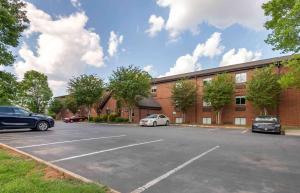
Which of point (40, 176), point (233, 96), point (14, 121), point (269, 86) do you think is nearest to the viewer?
point (40, 176)

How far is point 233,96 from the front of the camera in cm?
3306

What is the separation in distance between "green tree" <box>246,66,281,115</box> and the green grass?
26.0m

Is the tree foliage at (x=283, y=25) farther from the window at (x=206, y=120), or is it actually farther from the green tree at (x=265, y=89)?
the window at (x=206, y=120)

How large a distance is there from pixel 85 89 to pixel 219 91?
2493cm

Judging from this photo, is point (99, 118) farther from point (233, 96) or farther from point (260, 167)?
point (260, 167)

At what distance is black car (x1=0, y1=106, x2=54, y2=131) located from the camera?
17.1m

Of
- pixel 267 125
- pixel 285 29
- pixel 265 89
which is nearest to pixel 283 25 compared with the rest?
pixel 285 29

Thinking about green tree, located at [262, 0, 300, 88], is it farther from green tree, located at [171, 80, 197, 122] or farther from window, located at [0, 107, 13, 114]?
window, located at [0, 107, 13, 114]

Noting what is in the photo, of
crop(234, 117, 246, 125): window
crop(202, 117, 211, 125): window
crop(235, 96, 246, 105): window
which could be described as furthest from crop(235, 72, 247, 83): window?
crop(202, 117, 211, 125): window

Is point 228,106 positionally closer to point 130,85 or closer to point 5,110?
point 130,85

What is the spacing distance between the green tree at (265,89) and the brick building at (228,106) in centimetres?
149

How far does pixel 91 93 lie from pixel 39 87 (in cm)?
2472

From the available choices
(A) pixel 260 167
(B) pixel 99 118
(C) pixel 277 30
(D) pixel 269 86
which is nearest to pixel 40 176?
(A) pixel 260 167

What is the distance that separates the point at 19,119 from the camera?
17562 mm
